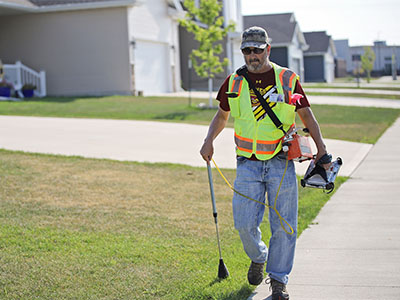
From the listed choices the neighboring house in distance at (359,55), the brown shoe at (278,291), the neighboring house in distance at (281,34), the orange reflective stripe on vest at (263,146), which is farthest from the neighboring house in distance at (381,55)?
the brown shoe at (278,291)

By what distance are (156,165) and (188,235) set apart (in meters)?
4.53

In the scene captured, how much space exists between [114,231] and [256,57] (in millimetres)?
3046

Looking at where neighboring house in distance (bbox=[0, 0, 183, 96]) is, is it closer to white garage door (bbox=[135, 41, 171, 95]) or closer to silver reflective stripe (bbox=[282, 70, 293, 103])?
white garage door (bbox=[135, 41, 171, 95])

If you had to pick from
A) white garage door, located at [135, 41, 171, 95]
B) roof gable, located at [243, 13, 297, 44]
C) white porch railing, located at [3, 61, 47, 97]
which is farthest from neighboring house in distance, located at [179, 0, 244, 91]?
roof gable, located at [243, 13, 297, 44]

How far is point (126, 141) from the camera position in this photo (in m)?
14.7

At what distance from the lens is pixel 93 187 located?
945 centimetres

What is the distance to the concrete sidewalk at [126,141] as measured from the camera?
1274 cm

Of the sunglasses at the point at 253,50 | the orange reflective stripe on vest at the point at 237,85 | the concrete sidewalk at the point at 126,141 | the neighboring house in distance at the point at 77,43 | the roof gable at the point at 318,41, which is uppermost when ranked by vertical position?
the roof gable at the point at 318,41

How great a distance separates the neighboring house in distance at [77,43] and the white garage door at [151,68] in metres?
0.51

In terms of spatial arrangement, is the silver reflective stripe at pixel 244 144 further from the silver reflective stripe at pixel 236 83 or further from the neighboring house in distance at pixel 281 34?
the neighboring house in distance at pixel 281 34

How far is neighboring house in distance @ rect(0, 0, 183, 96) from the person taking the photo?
2917cm

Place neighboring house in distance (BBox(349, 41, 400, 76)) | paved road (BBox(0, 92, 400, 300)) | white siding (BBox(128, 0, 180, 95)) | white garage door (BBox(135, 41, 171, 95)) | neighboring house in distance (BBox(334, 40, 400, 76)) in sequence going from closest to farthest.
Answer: paved road (BBox(0, 92, 400, 300)) < white siding (BBox(128, 0, 180, 95)) < white garage door (BBox(135, 41, 171, 95)) < neighboring house in distance (BBox(334, 40, 400, 76)) < neighboring house in distance (BBox(349, 41, 400, 76))

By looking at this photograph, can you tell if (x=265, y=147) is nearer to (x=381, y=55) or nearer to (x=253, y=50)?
(x=253, y=50)

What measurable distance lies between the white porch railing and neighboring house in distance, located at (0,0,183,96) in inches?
42.4
